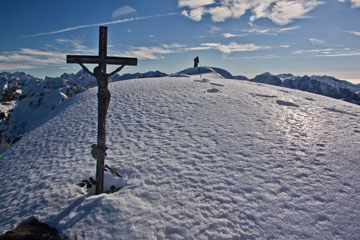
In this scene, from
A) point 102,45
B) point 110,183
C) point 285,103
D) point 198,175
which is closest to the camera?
point 102,45

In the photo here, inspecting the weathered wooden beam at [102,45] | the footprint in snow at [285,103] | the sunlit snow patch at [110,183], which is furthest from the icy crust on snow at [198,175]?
the weathered wooden beam at [102,45]

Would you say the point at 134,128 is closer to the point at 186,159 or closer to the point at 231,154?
the point at 186,159

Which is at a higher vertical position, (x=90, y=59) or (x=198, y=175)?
(x=90, y=59)

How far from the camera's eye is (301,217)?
5047 millimetres

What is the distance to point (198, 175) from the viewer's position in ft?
22.0

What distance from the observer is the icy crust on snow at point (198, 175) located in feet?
16.3

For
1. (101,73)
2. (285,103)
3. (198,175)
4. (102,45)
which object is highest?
(102,45)

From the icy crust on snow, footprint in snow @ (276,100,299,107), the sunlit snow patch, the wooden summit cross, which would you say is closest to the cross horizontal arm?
the wooden summit cross

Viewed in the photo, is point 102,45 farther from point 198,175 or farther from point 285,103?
point 285,103

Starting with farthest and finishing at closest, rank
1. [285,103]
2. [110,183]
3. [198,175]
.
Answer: [285,103]
[110,183]
[198,175]

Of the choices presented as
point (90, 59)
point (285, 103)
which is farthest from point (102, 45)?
point (285, 103)

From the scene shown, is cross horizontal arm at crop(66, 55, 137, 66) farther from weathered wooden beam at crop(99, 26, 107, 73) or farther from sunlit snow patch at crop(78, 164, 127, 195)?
sunlit snow patch at crop(78, 164, 127, 195)

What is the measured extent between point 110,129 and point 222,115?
6126 millimetres

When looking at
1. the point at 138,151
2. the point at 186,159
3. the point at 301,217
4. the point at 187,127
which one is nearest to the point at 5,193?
the point at 138,151
